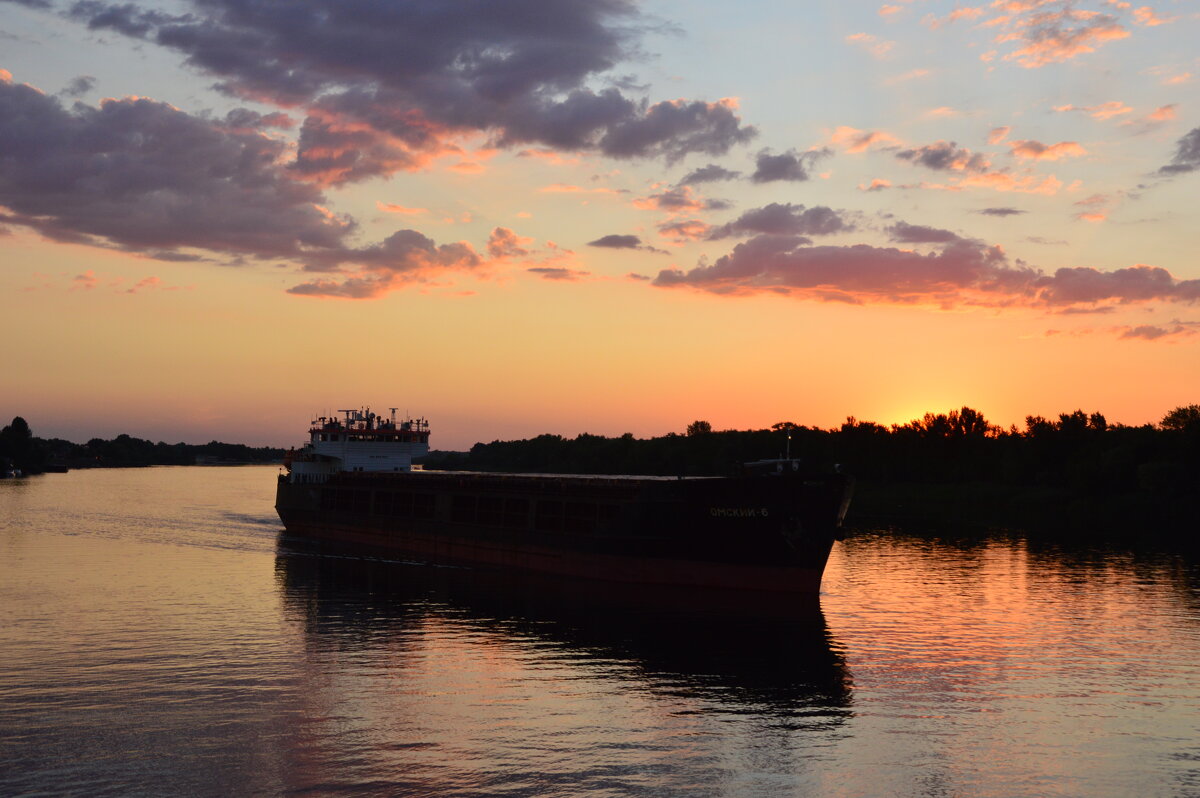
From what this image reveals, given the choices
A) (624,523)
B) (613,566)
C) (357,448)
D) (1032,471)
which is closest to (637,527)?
(624,523)

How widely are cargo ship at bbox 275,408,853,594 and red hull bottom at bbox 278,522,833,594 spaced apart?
0.07 metres

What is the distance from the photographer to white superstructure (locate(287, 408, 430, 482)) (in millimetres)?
97625


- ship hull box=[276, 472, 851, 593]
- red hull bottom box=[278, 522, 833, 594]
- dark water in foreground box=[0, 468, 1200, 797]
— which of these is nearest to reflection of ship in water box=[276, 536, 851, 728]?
dark water in foreground box=[0, 468, 1200, 797]

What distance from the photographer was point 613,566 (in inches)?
2315

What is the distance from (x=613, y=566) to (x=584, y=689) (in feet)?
78.2

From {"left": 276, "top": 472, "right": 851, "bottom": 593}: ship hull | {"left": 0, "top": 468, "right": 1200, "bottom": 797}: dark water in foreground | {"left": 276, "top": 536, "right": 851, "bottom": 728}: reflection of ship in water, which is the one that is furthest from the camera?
{"left": 276, "top": 472, "right": 851, "bottom": 593}: ship hull

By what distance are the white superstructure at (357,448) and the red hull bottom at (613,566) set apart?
2190 cm

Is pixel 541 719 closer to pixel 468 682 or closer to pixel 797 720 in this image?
pixel 468 682

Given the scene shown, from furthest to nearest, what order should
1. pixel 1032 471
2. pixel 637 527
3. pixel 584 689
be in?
pixel 1032 471
pixel 637 527
pixel 584 689

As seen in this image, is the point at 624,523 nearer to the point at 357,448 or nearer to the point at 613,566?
the point at 613,566

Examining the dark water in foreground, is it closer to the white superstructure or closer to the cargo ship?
the cargo ship

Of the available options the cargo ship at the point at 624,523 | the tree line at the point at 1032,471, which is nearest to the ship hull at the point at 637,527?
the cargo ship at the point at 624,523

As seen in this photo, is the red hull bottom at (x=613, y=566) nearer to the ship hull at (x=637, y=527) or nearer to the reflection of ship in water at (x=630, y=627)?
the ship hull at (x=637, y=527)

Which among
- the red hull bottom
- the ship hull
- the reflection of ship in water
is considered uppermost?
the ship hull
